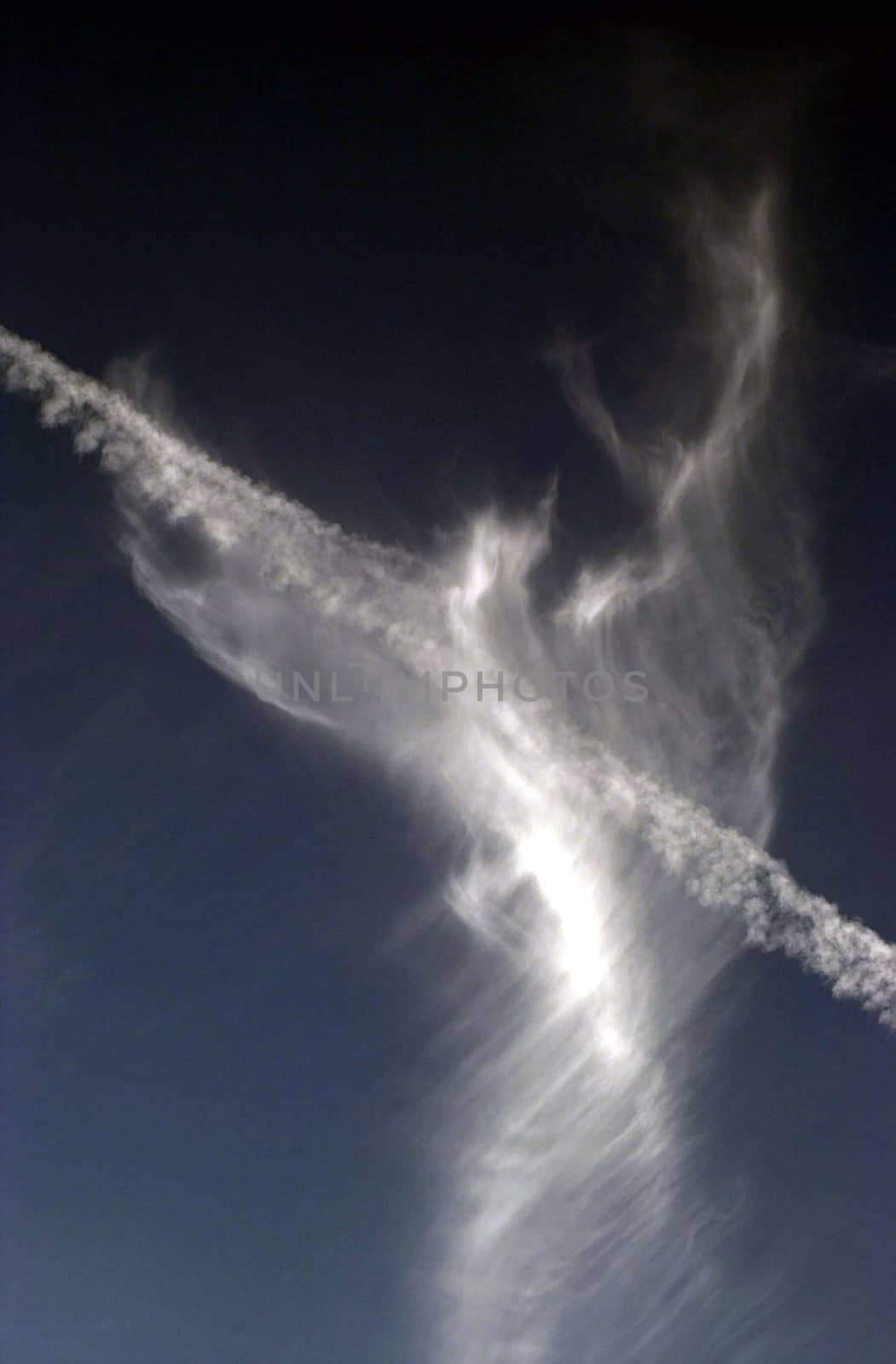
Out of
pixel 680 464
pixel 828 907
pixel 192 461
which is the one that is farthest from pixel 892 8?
pixel 828 907

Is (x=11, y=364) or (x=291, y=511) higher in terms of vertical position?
(x=291, y=511)

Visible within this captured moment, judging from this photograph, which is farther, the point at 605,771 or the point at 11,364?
the point at 605,771

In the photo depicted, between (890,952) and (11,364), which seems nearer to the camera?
(11,364)

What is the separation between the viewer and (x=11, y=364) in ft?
122

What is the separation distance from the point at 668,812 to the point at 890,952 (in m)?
9.97

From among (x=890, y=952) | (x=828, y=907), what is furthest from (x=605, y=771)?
(x=890, y=952)

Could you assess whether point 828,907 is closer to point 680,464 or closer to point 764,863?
point 764,863

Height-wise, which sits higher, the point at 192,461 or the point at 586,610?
the point at 586,610

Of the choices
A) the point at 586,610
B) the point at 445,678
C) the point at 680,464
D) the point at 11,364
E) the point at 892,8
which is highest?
the point at 892,8

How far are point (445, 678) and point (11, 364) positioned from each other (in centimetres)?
1893

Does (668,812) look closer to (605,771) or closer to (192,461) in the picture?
(605,771)

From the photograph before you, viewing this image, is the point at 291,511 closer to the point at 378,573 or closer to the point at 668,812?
the point at 378,573

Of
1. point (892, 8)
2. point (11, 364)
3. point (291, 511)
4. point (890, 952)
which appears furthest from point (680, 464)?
point (11, 364)

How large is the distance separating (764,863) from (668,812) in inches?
167
